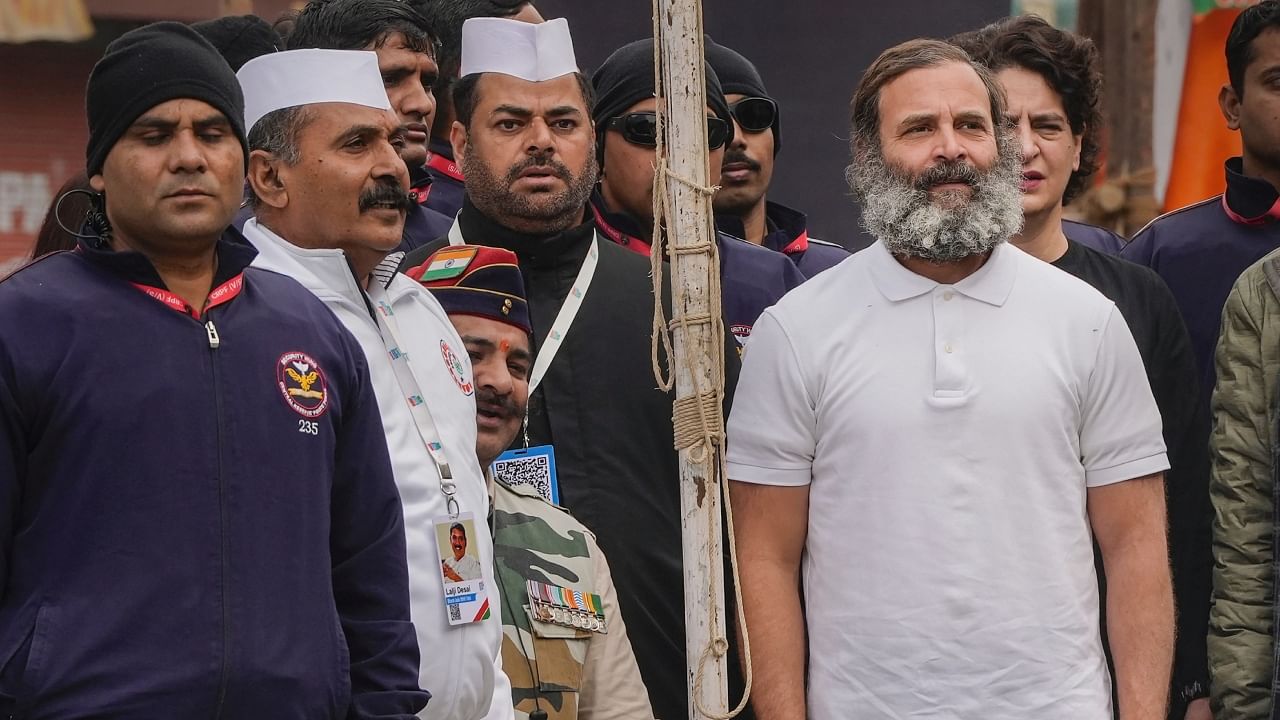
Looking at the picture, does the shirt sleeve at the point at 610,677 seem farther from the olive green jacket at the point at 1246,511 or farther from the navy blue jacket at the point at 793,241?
the navy blue jacket at the point at 793,241

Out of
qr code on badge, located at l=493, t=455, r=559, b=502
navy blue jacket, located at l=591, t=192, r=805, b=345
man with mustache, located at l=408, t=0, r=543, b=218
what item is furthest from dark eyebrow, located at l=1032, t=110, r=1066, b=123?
man with mustache, located at l=408, t=0, r=543, b=218

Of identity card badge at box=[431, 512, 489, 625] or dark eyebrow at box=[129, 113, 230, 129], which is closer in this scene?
dark eyebrow at box=[129, 113, 230, 129]

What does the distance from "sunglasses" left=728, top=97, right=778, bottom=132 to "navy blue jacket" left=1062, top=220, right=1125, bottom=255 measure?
2.96 feet

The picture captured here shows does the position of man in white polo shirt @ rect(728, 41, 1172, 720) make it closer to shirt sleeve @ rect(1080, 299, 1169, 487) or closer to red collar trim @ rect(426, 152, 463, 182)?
shirt sleeve @ rect(1080, 299, 1169, 487)

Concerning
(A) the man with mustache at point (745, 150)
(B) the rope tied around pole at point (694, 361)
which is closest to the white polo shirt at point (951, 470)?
(B) the rope tied around pole at point (694, 361)

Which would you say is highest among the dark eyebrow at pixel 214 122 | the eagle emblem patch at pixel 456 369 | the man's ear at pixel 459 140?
the man's ear at pixel 459 140

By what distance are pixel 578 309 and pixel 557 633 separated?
0.89m

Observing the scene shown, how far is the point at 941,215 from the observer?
3.67 metres

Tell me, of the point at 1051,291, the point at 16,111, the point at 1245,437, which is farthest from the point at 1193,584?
the point at 16,111

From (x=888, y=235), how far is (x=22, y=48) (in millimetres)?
4364

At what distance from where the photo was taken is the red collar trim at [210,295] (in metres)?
2.85

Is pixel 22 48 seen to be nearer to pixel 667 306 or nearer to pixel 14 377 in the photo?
pixel 667 306

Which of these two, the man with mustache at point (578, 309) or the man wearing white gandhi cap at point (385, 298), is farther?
the man with mustache at point (578, 309)

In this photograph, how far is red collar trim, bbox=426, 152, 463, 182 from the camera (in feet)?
18.5
